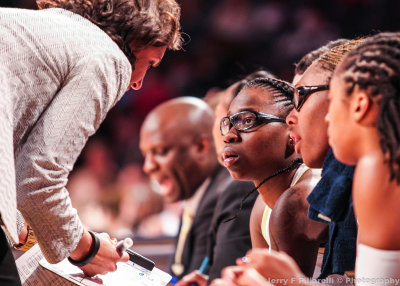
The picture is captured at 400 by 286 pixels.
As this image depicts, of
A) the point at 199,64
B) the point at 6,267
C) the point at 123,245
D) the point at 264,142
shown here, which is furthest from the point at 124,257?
the point at 199,64

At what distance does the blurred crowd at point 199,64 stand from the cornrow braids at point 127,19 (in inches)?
133

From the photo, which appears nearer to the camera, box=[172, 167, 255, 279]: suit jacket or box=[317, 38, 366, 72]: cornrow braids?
box=[317, 38, 366, 72]: cornrow braids

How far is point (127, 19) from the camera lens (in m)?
1.75

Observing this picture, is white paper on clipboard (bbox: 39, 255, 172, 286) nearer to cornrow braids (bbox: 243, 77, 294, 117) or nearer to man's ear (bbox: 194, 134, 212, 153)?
cornrow braids (bbox: 243, 77, 294, 117)

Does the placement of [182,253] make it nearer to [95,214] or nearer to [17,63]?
[95,214]

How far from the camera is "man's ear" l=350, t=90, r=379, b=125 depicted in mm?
1199

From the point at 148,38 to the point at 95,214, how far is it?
3.54 meters

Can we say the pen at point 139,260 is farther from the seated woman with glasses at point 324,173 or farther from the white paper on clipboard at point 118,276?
the seated woman with glasses at point 324,173

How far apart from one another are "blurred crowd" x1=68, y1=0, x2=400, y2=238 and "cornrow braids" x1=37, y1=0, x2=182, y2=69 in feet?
11.1

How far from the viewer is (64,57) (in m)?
1.55

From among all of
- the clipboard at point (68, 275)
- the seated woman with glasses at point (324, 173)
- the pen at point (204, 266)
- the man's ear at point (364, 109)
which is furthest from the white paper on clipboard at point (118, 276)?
the pen at point (204, 266)

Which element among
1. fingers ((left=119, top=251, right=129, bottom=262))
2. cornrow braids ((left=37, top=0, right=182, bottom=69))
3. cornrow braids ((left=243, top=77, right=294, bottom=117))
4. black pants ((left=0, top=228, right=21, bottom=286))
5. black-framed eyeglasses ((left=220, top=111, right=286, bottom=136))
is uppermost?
cornrow braids ((left=37, top=0, right=182, bottom=69))

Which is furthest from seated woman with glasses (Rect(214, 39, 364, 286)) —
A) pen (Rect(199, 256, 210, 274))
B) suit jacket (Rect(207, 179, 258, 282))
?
pen (Rect(199, 256, 210, 274))

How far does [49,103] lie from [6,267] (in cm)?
43
